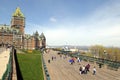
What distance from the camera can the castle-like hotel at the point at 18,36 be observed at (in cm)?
13638

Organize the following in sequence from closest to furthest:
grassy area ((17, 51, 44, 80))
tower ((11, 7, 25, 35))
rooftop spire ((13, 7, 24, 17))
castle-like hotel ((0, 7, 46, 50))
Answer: grassy area ((17, 51, 44, 80)) → castle-like hotel ((0, 7, 46, 50)) → tower ((11, 7, 25, 35)) → rooftop spire ((13, 7, 24, 17))

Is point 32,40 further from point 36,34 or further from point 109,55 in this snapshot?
point 109,55

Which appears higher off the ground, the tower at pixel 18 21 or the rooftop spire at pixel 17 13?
the rooftop spire at pixel 17 13

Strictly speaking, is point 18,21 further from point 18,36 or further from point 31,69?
point 31,69

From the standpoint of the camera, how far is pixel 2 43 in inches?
5266

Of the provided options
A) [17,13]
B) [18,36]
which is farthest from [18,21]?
[18,36]

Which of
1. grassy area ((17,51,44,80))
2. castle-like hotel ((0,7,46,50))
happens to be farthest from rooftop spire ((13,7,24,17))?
grassy area ((17,51,44,80))

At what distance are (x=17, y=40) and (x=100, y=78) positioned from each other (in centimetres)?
12259

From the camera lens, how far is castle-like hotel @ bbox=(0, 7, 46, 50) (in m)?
136

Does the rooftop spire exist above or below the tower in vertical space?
above

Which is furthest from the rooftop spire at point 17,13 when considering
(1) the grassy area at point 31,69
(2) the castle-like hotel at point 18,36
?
(1) the grassy area at point 31,69

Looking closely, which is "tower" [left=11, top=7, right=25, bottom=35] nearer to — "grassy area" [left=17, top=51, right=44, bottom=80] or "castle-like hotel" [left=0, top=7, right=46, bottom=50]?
"castle-like hotel" [left=0, top=7, right=46, bottom=50]

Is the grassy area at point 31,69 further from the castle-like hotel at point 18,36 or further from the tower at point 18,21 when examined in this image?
the tower at point 18,21

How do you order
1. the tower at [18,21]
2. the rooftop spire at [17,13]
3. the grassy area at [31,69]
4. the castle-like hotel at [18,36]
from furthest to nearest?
the rooftop spire at [17,13] < the tower at [18,21] < the castle-like hotel at [18,36] < the grassy area at [31,69]
